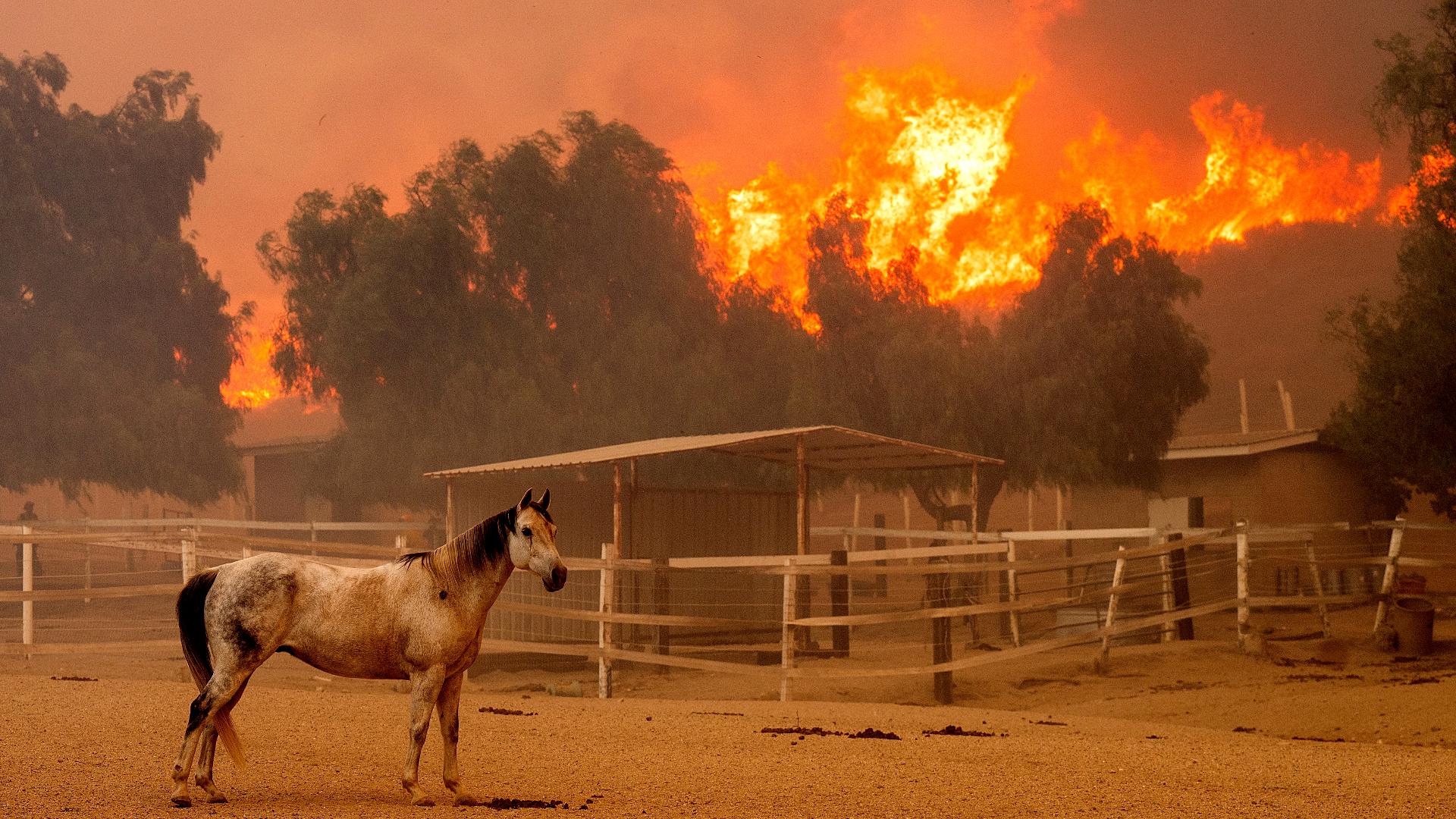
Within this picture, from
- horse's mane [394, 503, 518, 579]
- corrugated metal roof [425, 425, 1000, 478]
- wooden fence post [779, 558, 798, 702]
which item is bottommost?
wooden fence post [779, 558, 798, 702]

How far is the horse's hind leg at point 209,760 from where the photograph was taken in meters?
6.05

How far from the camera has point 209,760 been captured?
6109 mm

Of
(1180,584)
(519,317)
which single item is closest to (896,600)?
(1180,584)

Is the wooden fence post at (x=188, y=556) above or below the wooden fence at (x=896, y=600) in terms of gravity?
above

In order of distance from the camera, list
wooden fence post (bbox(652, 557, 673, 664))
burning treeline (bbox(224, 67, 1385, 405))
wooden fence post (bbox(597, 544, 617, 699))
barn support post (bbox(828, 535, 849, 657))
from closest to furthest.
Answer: wooden fence post (bbox(597, 544, 617, 699)) → barn support post (bbox(828, 535, 849, 657)) → wooden fence post (bbox(652, 557, 673, 664)) → burning treeline (bbox(224, 67, 1385, 405))

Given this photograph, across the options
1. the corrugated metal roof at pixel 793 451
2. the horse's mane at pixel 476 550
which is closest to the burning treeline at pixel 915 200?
the corrugated metal roof at pixel 793 451

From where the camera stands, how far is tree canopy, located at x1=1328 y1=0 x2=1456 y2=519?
20.6 meters

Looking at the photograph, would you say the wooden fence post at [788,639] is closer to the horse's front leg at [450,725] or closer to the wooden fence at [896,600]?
the wooden fence at [896,600]

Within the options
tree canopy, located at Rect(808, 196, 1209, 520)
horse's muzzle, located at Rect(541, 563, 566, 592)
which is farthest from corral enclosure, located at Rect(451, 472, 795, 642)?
horse's muzzle, located at Rect(541, 563, 566, 592)

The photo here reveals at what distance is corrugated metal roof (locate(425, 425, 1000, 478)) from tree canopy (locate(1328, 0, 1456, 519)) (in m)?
9.22

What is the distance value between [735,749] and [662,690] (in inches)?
231

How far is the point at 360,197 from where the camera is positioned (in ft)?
112

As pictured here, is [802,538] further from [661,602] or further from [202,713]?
[202,713]

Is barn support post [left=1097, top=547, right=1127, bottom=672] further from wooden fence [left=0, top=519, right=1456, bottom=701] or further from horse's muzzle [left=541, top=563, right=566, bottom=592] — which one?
horse's muzzle [left=541, top=563, right=566, bottom=592]
